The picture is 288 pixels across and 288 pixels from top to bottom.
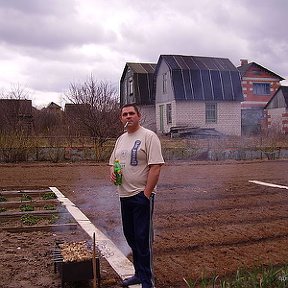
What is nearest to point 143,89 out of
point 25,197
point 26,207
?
point 25,197

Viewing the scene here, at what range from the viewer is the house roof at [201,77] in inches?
904

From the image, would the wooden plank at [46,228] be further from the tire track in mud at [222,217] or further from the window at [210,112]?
the window at [210,112]

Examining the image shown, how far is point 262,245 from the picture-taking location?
16.3ft

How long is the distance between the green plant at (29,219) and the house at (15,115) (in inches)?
353

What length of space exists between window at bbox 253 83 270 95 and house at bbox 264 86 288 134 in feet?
3.13

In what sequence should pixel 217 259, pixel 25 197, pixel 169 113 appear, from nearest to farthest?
pixel 217 259
pixel 25 197
pixel 169 113

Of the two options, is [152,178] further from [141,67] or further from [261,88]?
[261,88]

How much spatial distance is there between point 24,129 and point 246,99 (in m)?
18.2

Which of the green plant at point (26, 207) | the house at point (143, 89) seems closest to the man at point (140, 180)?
the green plant at point (26, 207)

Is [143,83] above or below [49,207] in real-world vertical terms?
above

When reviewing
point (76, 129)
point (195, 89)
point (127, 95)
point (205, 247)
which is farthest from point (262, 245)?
point (127, 95)

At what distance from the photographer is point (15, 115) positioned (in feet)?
57.0

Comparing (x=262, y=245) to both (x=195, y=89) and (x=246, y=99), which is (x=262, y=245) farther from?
(x=246, y=99)

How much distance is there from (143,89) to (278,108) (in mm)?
9233
